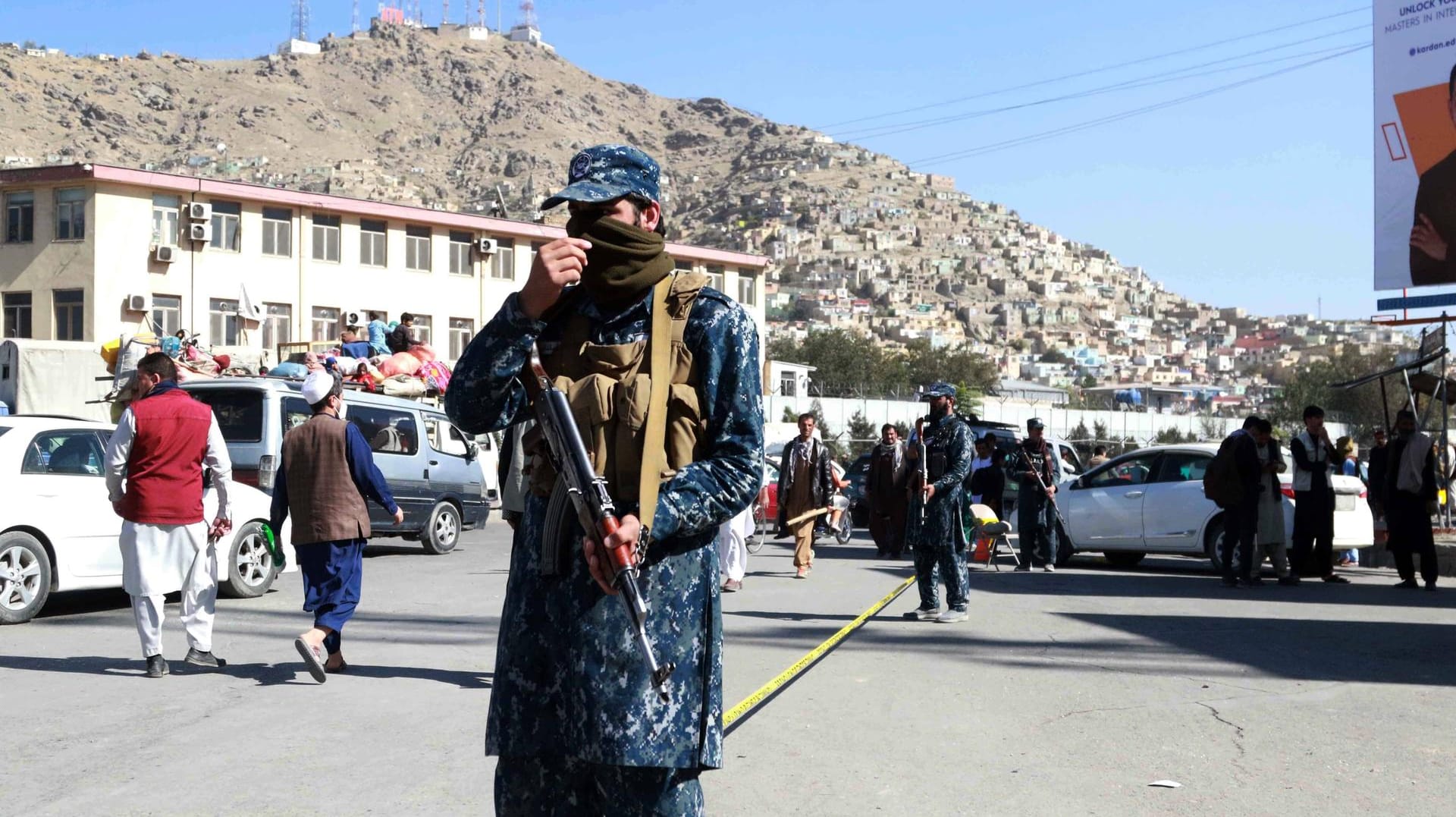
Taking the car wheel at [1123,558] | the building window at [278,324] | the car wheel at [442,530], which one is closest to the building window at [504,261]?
the building window at [278,324]

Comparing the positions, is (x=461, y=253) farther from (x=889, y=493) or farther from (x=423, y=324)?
(x=889, y=493)

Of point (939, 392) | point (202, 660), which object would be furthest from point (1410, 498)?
point (202, 660)

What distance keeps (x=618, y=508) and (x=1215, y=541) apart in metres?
16.2

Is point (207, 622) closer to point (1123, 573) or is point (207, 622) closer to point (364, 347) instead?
point (1123, 573)

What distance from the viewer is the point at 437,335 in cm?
5625

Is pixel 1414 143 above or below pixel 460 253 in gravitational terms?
below

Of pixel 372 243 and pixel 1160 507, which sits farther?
pixel 372 243

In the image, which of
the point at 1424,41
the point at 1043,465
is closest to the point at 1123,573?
the point at 1043,465

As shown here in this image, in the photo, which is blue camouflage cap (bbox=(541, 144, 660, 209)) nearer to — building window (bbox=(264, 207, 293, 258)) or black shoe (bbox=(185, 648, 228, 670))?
black shoe (bbox=(185, 648, 228, 670))

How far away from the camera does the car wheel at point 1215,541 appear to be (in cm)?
1817

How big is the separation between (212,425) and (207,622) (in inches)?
47.9

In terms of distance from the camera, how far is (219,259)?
50.5m

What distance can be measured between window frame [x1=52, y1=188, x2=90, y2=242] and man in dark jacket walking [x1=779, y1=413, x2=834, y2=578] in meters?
36.9

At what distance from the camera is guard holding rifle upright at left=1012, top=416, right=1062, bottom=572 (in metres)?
18.4
